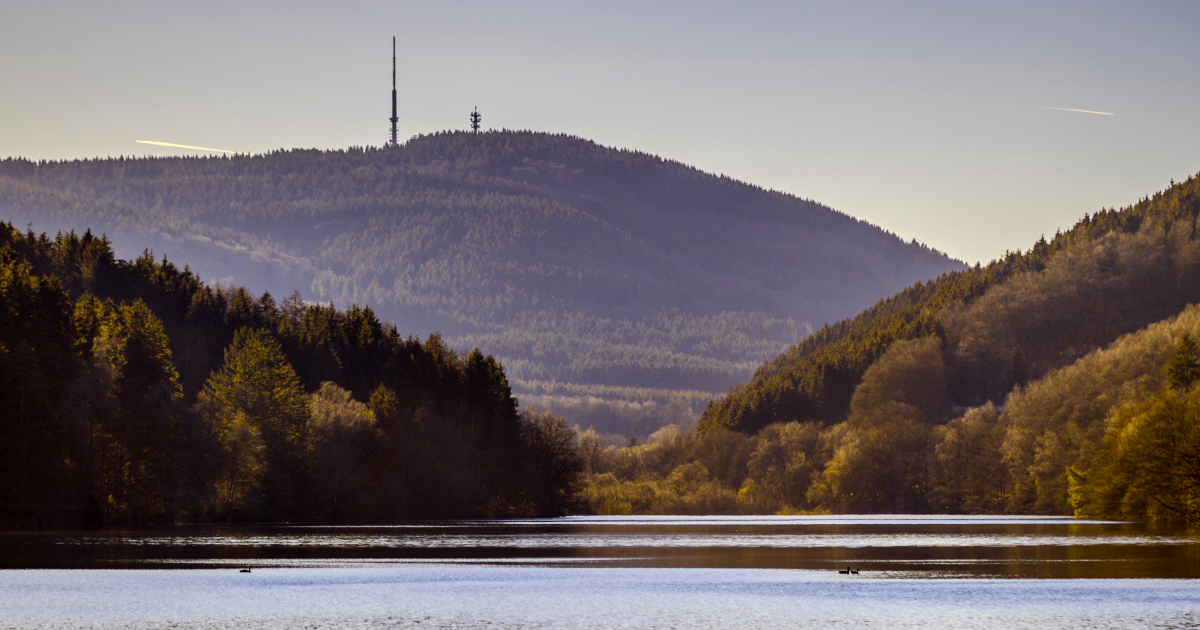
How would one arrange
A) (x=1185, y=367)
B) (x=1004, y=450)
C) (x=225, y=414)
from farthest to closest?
(x=1004, y=450), (x=1185, y=367), (x=225, y=414)

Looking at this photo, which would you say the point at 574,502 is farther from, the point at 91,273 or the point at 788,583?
the point at 788,583

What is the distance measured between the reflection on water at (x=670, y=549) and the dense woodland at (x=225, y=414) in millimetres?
6819

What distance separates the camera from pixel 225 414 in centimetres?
11619

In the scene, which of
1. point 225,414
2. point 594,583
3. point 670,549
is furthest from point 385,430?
point 594,583

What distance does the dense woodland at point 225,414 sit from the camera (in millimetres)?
97312

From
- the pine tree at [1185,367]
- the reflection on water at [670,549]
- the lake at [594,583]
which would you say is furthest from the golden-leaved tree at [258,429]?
the pine tree at [1185,367]

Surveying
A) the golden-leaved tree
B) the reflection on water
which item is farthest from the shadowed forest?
the reflection on water

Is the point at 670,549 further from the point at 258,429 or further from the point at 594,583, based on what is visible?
the point at 258,429

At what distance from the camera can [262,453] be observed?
368 feet

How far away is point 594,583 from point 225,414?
232 feet

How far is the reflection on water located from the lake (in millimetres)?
199

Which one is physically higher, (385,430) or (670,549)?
(385,430)

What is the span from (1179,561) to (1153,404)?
165ft

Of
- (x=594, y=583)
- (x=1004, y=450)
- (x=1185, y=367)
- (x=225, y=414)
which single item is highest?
(x=1185, y=367)
